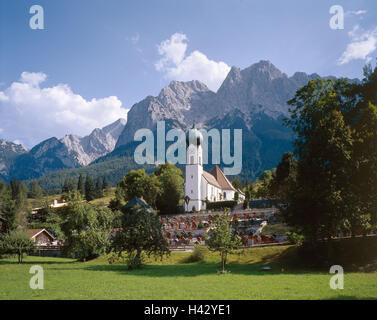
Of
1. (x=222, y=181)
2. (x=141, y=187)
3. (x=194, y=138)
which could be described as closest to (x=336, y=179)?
(x=141, y=187)

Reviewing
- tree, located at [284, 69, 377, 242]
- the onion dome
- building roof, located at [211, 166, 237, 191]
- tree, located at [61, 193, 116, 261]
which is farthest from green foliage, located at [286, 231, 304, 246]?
building roof, located at [211, 166, 237, 191]

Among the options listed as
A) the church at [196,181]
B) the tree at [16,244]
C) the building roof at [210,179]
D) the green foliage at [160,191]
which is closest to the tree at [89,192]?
the green foliage at [160,191]

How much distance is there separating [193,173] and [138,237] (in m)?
43.0

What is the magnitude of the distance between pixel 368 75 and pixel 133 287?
24.2 metres

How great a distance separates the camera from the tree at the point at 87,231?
27.3m

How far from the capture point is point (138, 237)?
2206 centimetres

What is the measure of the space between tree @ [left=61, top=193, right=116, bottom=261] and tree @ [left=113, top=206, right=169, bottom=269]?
216 inches

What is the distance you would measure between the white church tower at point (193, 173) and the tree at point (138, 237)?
38097mm

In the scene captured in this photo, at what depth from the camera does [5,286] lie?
1454 cm

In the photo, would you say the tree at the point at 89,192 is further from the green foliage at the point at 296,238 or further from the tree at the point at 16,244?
the green foliage at the point at 296,238

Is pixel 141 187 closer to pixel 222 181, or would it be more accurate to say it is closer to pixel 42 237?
pixel 42 237

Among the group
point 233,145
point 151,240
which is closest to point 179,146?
point 233,145

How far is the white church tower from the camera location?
2443 inches

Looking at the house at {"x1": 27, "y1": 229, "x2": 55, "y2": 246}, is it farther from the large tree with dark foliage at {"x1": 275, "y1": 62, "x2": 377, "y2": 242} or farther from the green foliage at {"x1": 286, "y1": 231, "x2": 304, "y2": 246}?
the large tree with dark foliage at {"x1": 275, "y1": 62, "x2": 377, "y2": 242}
